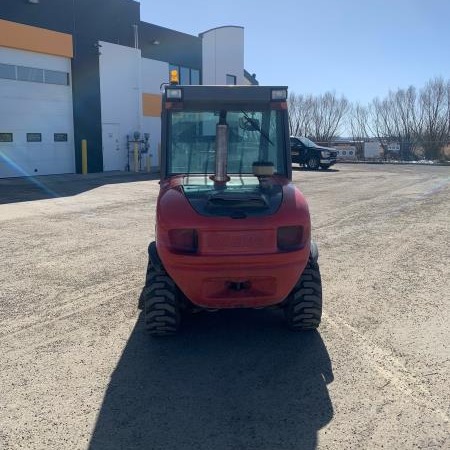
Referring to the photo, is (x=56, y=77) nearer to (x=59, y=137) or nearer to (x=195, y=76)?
(x=59, y=137)

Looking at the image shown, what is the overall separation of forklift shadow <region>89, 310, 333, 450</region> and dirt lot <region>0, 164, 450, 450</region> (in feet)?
0.04

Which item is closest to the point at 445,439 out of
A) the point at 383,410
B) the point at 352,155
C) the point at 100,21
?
the point at 383,410

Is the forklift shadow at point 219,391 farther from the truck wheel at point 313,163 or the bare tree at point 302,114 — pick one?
the bare tree at point 302,114

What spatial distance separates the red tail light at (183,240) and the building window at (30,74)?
1962cm

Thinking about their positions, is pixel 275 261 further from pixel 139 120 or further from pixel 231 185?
pixel 139 120

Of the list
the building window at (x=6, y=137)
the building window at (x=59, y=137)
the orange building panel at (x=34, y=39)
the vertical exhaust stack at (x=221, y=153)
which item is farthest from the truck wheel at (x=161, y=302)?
the building window at (x=59, y=137)

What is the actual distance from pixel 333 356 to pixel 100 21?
23.7 metres

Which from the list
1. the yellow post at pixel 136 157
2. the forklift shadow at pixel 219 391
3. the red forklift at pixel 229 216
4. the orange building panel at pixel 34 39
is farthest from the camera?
the yellow post at pixel 136 157

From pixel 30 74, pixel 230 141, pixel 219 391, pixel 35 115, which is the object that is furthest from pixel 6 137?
pixel 219 391

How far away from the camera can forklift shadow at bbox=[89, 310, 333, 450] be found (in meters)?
3.24

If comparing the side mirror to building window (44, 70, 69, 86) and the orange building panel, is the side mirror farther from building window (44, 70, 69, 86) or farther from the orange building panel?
building window (44, 70, 69, 86)

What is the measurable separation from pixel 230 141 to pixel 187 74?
25.9 m

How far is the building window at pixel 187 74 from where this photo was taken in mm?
29203

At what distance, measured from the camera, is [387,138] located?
44156 millimetres
